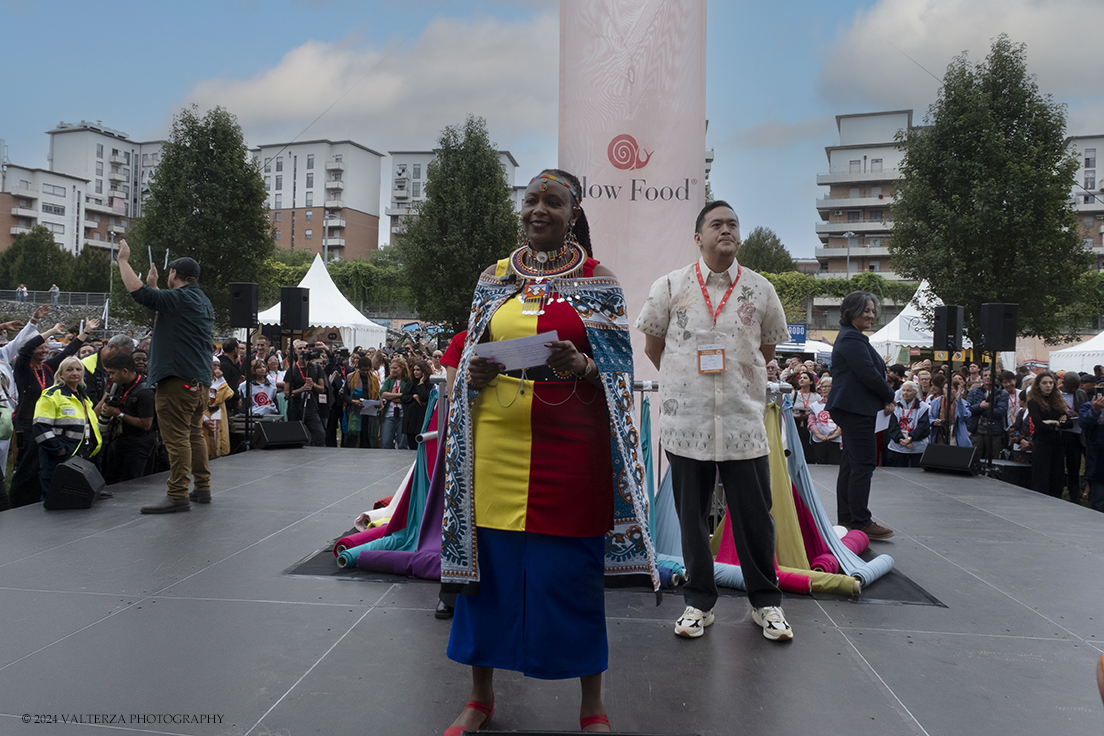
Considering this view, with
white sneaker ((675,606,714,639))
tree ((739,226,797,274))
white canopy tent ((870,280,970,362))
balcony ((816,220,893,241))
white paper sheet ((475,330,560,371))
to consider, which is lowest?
white sneaker ((675,606,714,639))

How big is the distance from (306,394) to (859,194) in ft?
255

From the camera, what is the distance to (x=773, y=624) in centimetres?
347

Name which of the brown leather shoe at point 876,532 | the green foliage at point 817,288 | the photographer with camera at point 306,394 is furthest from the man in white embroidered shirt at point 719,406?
the green foliage at point 817,288

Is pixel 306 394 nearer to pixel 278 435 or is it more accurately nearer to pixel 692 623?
pixel 278 435

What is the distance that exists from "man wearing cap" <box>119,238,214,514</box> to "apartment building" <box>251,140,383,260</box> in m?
88.8

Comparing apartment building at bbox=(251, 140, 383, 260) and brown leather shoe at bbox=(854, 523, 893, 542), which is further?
apartment building at bbox=(251, 140, 383, 260)

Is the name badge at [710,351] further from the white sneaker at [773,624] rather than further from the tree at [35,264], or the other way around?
the tree at [35,264]

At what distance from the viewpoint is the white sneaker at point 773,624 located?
11.3 feet

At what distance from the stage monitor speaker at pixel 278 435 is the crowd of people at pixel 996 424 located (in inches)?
251

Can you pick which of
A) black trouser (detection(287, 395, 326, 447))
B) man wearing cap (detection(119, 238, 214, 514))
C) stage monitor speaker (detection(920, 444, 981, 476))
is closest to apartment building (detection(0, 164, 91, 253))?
black trouser (detection(287, 395, 326, 447))

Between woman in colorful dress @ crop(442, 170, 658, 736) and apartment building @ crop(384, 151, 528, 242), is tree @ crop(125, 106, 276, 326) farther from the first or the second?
apartment building @ crop(384, 151, 528, 242)

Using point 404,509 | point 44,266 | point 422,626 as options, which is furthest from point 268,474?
point 44,266

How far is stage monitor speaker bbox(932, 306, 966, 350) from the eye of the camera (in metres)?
10.7

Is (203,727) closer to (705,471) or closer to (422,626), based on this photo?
(422,626)
